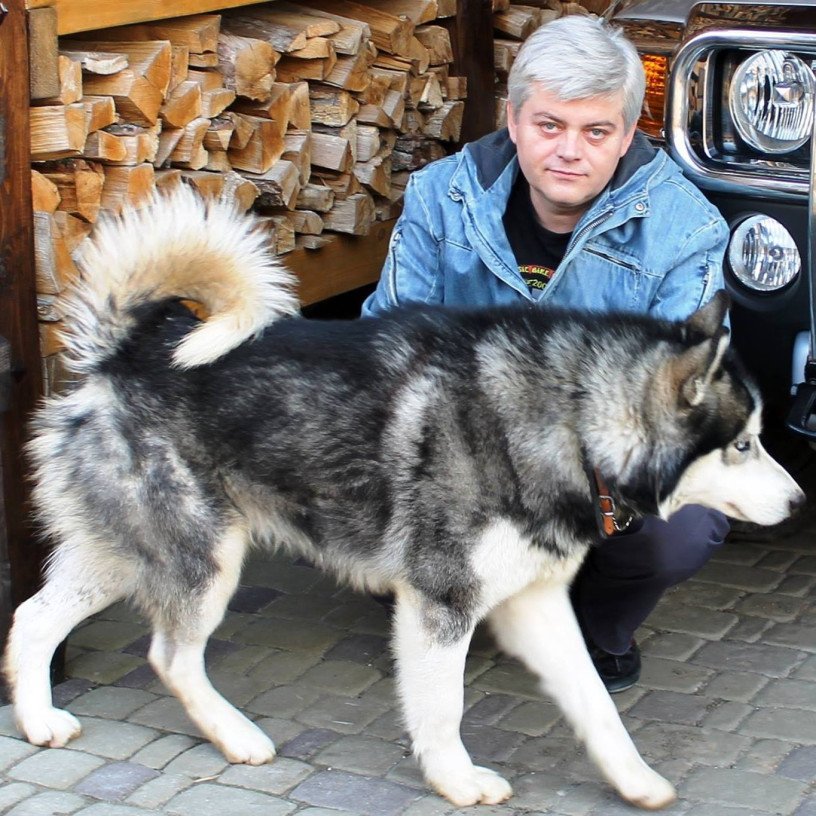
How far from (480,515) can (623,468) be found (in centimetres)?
34

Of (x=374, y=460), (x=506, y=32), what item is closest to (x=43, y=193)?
(x=374, y=460)

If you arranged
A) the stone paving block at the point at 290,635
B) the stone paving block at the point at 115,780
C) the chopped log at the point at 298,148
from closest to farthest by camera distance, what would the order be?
the stone paving block at the point at 115,780, the stone paving block at the point at 290,635, the chopped log at the point at 298,148

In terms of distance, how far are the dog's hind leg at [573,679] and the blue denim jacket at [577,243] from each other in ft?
2.59

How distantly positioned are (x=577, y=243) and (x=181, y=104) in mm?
1322

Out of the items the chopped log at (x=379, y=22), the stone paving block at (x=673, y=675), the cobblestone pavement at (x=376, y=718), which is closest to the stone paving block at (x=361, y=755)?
the cobblestone pavement at (x=376, y=718)

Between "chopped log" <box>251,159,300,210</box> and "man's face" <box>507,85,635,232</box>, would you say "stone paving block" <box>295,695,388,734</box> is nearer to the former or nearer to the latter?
"man's face" <box>507,85,635,232</box>

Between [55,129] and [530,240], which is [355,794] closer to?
[530,240]

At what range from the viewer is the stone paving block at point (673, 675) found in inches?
148

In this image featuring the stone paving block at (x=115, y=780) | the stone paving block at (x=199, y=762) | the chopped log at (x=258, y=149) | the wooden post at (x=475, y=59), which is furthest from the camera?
the wooden post at (x=475, y=59)

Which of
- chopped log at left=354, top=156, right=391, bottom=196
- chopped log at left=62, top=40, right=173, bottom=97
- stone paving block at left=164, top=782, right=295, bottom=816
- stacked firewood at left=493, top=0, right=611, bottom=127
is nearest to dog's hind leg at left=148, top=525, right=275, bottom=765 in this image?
stone paving block at left=164, top=782, right=295, bottom=816

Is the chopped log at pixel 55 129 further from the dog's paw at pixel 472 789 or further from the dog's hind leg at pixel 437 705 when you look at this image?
the dog's paw at pixel 472 789

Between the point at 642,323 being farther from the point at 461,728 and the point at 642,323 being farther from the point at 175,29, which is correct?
the point at 175,29

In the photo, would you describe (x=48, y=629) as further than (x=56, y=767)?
Yes

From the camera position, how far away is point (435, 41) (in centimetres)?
525
